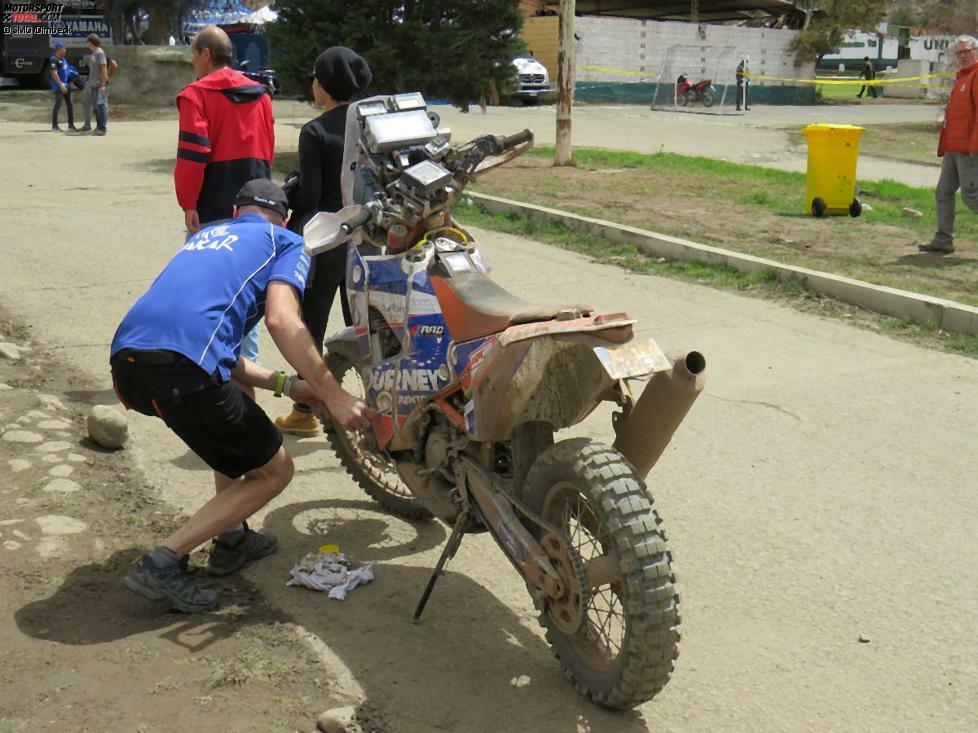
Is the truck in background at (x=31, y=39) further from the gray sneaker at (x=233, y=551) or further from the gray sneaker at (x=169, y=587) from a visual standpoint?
the gray sneaker at (x=169, y=587)

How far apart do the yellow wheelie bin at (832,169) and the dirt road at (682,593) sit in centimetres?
535

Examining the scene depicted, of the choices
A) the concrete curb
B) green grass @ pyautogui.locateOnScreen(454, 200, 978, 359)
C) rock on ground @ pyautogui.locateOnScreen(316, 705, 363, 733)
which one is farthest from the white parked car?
rock on ground @ pyautogui.locateOnScreen(316, 705, 363, 733)

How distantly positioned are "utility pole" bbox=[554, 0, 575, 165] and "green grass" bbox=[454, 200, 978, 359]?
4.18 meters

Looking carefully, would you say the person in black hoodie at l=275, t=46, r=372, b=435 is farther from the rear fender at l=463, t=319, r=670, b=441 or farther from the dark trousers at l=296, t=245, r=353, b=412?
the rear fender at l=463, t=319, r=670, b=441

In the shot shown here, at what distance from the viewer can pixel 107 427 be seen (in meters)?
5.82

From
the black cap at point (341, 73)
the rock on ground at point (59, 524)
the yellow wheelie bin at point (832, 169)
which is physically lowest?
the rock on ground at point (59, 524)

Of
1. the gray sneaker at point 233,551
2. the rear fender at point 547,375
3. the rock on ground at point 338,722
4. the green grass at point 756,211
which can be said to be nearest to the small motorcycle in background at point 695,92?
the green grass at point 756,211

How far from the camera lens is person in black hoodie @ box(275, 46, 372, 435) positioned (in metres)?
5.93

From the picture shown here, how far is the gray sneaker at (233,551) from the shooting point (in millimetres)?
4559

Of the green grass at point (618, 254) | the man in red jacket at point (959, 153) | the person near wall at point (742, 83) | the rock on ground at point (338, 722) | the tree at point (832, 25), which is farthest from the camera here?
the tree at point (832, 25)

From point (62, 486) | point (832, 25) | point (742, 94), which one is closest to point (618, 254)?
point (62, 486)

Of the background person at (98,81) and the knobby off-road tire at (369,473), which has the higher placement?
the background person at (98,81)

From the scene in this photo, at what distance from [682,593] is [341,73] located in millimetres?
3133

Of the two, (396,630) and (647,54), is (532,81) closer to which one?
(647,54)
